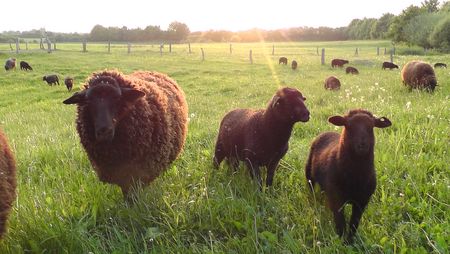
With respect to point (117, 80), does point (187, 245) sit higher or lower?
lower

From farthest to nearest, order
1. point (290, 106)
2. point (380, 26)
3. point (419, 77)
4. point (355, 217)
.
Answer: point (380, 26)
point (419, 77)
point (290, 106)
point (355, 217)

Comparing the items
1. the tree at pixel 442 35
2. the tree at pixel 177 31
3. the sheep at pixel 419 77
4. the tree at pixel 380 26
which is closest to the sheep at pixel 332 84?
the sheep at pixel 419 77

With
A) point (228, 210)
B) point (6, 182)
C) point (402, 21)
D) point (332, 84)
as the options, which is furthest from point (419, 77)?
point (402, 21)

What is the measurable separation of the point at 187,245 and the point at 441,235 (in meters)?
1.98

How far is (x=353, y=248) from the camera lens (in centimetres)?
297

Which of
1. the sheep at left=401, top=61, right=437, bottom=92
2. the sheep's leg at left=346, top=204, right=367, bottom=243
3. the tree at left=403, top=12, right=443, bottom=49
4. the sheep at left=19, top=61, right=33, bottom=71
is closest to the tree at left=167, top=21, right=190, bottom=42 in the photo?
the tree at left=403, top=12, right=443, bottom=49

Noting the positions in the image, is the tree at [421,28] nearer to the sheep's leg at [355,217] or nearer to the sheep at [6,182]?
the sheep's leg at [355,217]

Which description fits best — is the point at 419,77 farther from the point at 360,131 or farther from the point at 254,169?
the point at 360,131

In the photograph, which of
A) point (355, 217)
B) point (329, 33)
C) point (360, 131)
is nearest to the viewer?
point (360, 131)

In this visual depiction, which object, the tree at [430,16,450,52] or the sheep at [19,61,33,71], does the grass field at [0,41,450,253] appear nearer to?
the sheep at [19,61,33,71]

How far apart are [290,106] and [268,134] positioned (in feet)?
1.53

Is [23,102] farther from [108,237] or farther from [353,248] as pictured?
[353,248]

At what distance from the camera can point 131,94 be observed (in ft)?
13.8

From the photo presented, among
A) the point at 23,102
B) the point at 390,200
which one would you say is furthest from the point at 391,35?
the point at 390,200
